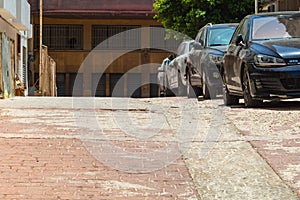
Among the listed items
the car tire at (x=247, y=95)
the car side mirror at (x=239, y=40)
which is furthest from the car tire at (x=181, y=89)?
the car tire at (x=247, y=95)

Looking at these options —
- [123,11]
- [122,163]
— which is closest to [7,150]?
[122,163]

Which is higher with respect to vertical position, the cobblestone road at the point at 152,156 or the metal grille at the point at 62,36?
the metal grille at the point at 62,36

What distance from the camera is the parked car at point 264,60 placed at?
11.7 m

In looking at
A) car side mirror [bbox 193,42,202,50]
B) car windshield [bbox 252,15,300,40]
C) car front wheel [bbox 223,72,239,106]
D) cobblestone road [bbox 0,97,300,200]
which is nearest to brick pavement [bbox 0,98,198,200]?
cobblestone road [bbox 0,97,300,200]

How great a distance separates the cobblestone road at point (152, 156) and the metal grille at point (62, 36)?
33.8 metres

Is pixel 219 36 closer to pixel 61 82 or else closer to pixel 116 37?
pixel 116 37

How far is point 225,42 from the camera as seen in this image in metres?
16.9

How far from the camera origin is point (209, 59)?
52.6ft

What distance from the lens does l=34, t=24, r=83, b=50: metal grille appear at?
4503cm

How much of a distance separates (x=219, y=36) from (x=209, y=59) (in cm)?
132

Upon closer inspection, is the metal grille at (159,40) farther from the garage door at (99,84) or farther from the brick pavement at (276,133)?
the brick pavement at (276,133)

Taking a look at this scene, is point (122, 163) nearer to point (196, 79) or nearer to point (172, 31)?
point (196, 79)

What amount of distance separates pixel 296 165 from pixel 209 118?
3945mm

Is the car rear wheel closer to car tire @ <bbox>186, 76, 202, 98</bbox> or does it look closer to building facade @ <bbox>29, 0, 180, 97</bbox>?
car tire @ <bbox>186, 76, 202, 98</bbox>
